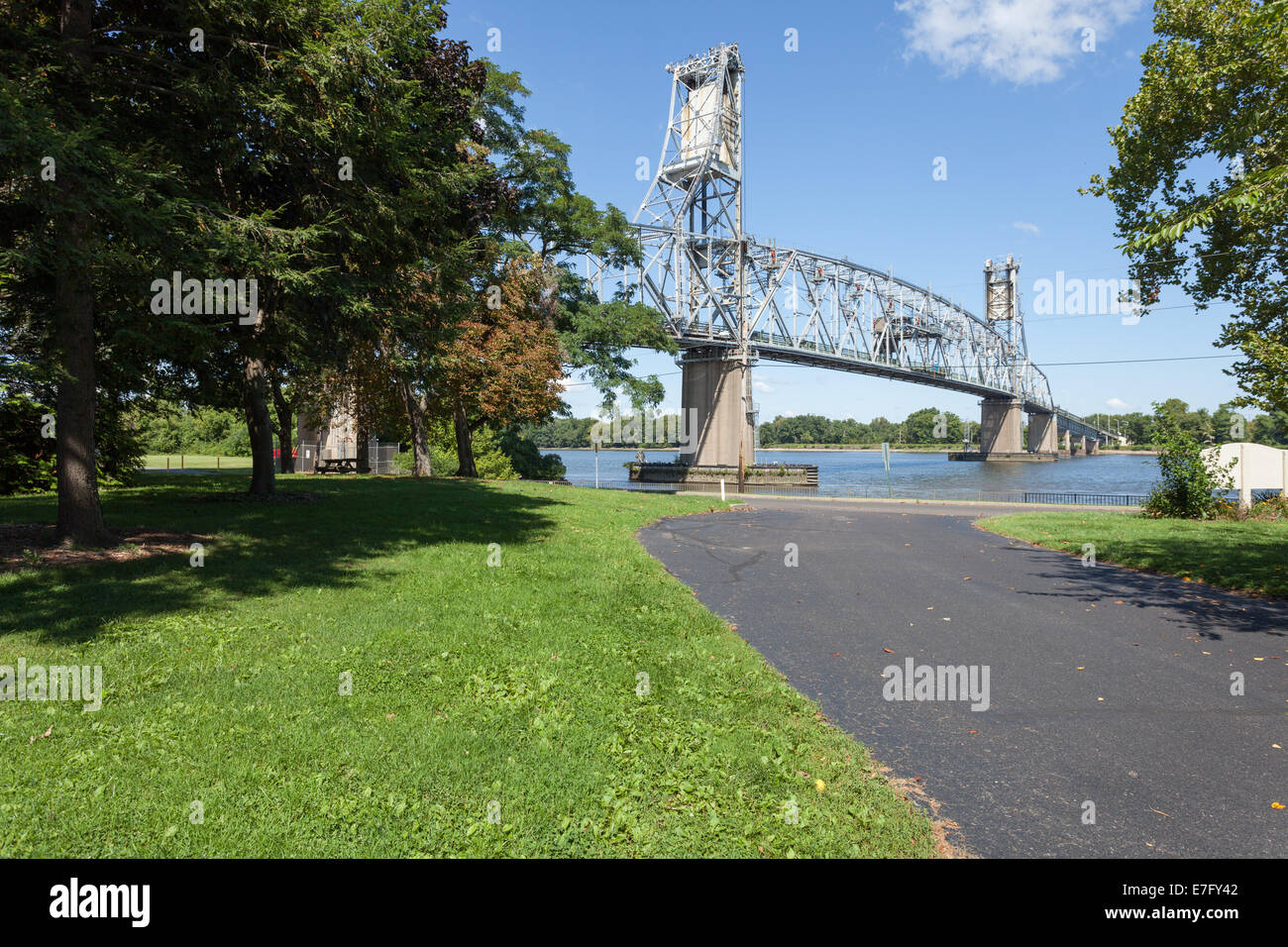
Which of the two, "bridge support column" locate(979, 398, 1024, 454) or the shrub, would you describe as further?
"bridge support column" locate(979, 398, 1024, 454)

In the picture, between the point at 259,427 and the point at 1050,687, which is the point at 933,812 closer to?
the point at 1050,687

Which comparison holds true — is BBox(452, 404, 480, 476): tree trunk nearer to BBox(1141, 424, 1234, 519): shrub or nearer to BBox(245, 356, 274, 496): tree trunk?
BBox(245, 356, 274, 496): tree trunk

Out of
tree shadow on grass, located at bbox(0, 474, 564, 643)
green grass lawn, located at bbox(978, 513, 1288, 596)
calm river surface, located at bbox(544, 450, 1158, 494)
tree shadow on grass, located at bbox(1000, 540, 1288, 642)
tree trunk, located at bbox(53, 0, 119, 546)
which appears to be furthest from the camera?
calm river surface, located at bbox(544, 450, 1158, 494)

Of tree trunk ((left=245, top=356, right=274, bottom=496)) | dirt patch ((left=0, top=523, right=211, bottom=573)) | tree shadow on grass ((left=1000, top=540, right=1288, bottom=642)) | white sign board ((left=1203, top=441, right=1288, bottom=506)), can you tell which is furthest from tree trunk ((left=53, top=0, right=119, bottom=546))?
white sign board ((left=1203, top=441, right=1288, bottom=506))

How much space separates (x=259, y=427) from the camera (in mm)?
15570

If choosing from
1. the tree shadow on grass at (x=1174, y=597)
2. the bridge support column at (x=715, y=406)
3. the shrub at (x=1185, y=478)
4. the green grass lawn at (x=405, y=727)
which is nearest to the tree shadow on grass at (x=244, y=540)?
the green grass lawn at (x=405, y=727)

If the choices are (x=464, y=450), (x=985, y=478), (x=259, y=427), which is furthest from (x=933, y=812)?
(x=985, y=478)

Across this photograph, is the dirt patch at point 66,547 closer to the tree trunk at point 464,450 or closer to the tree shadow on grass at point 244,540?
the tree shadow on grass at point 244,540

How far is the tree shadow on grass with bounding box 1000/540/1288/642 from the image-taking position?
839cm

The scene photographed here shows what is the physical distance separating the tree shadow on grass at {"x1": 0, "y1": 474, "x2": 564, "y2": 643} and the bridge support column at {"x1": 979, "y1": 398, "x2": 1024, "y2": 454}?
422 ft

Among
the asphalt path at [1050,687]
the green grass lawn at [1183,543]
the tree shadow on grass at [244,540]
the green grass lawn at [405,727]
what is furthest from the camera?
the green grass lawn at [1183,543]

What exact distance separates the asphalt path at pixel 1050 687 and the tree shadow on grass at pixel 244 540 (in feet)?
16.7

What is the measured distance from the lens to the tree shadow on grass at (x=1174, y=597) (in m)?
8.39
